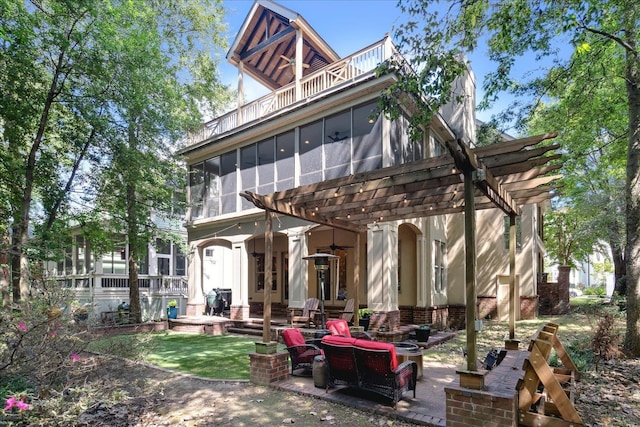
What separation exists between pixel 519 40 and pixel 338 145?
564 centimetres

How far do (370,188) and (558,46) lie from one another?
23.4 feet

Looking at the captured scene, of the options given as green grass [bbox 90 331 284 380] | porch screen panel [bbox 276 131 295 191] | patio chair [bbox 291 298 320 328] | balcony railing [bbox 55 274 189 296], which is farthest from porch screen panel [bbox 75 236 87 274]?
patio chair [bbox 291 298 320 328]

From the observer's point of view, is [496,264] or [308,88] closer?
[308,88]

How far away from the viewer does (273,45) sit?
1570 cm

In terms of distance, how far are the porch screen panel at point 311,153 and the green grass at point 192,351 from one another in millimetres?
5578

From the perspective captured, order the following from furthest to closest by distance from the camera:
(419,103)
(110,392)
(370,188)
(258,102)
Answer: (258,102)
(419,103)
(370,188)
(110,392)

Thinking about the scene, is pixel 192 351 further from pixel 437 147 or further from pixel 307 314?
pixel 437 147

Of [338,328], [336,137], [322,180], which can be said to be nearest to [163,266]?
[322,180]

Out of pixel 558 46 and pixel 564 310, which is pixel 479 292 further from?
pixel 558 46

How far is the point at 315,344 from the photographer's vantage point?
7.50 meters

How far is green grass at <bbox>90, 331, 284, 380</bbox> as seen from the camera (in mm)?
6312

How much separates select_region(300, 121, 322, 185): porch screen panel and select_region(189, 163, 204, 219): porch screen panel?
5650 millimetres

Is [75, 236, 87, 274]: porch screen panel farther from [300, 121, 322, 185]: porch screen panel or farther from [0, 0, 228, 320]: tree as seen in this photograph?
[300, 121, 322, 185]: porch screen panel

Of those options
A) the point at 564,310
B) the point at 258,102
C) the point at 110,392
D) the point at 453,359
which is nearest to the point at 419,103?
the point at 453,359
